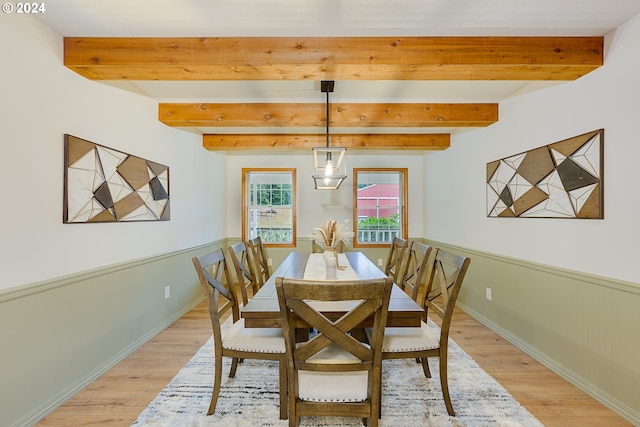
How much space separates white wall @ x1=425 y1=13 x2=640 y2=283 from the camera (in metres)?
1.82

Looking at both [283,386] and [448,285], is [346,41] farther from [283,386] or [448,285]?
[283,386]

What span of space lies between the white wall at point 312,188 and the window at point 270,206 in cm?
14

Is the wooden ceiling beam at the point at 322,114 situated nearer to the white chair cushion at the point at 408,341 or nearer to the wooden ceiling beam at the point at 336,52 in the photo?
the wooden ceiling beam at the point at 336,52

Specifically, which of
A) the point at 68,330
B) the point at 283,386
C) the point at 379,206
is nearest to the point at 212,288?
the point at 283,386

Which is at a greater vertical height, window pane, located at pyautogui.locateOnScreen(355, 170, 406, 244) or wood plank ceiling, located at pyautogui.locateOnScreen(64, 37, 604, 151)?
wood plank ceiling, located at pyautogui.locateOnScreen(64, 37, 604, 151)

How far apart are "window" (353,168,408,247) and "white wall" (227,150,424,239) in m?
0.12

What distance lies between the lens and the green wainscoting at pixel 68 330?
5.43 ft

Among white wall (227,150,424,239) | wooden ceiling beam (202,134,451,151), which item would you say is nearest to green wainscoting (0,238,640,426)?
wooden ceiling beam (202,134,451,151)

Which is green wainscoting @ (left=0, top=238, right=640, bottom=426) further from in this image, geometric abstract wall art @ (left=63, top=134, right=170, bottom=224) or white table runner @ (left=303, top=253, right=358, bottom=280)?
white table runner @ (left=303, top=253, right=358, bottom=280)

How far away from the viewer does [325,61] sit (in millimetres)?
1986

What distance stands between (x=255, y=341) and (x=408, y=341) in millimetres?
928

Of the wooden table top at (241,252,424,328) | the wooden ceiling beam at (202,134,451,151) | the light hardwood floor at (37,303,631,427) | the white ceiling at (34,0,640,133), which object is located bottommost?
the light hardwood floor at (37,303,631,427)

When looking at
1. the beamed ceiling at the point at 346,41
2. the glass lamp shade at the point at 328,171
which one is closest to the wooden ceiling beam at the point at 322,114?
the glass lamp shade at the point at 328,171

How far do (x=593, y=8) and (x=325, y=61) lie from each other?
61.7 inches
